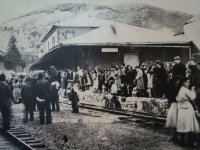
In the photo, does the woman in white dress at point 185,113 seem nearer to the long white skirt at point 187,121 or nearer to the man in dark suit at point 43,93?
the long white skirt at point 187,121

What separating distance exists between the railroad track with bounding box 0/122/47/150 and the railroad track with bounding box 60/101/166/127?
468 millimetres

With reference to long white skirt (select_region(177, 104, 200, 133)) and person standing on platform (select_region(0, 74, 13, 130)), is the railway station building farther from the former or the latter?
long white skirt (select_region(177, 104, 200, 133))

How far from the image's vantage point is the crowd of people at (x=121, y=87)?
2.96m

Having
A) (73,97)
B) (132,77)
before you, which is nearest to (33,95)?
(73,97)

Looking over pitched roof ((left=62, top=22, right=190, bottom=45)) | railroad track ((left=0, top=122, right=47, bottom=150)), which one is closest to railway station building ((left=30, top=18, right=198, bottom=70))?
pitched roof ((left=62, top=22, right=190, bottom=45))

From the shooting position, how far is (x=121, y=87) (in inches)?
128

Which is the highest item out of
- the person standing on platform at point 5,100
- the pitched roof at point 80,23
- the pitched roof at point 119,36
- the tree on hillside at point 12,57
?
the pitched roof at point 80,23

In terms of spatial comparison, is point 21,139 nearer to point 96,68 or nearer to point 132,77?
point 96,68

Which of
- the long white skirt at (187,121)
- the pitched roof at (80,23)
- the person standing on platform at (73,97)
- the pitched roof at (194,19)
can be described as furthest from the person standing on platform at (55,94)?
the pitched roof at (194,19)

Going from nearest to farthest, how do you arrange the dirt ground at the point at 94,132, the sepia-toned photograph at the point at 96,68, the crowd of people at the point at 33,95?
the dirt ground at the point at 94,132, the sepia-toned photograph at the point at 96,68, the crowd of people at the point at 33,95

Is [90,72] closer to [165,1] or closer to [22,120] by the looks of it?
[22,120]

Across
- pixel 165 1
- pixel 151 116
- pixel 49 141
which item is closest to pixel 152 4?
pixel 165 1

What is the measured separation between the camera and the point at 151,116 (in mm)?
3080

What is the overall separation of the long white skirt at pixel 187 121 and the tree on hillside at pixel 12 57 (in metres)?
1.61
